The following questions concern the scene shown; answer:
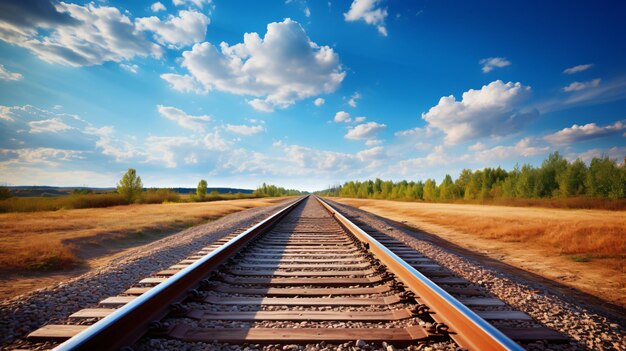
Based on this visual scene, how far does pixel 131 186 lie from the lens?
119 ft

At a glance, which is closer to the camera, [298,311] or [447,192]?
[298,311]

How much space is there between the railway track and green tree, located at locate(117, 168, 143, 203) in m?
36.3

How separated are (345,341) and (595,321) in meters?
2.28

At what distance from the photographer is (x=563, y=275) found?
17.9ft

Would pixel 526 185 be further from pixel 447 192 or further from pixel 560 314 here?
pixel 560 314

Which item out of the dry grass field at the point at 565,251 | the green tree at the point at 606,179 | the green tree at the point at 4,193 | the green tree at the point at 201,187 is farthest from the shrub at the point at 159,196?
the green tree at the point at 606,179

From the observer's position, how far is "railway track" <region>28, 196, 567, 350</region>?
1.87m

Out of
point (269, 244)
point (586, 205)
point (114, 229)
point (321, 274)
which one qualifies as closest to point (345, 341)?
point (321, 274)

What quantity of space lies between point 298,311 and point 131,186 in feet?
136

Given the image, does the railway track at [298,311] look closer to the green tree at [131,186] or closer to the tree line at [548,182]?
the green tree at [131,186]

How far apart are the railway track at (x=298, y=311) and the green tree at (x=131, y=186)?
119 feet

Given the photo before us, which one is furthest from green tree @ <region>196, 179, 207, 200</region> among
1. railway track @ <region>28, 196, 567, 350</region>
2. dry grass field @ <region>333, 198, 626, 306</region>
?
railway track @ <region>28, 196, 567, 350</region>

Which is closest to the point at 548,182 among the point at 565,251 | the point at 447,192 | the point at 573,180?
the point at 573,180

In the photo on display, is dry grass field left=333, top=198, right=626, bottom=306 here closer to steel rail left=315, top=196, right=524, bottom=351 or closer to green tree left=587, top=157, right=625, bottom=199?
steel rail left=315, top=196, right=524, bottom=351
